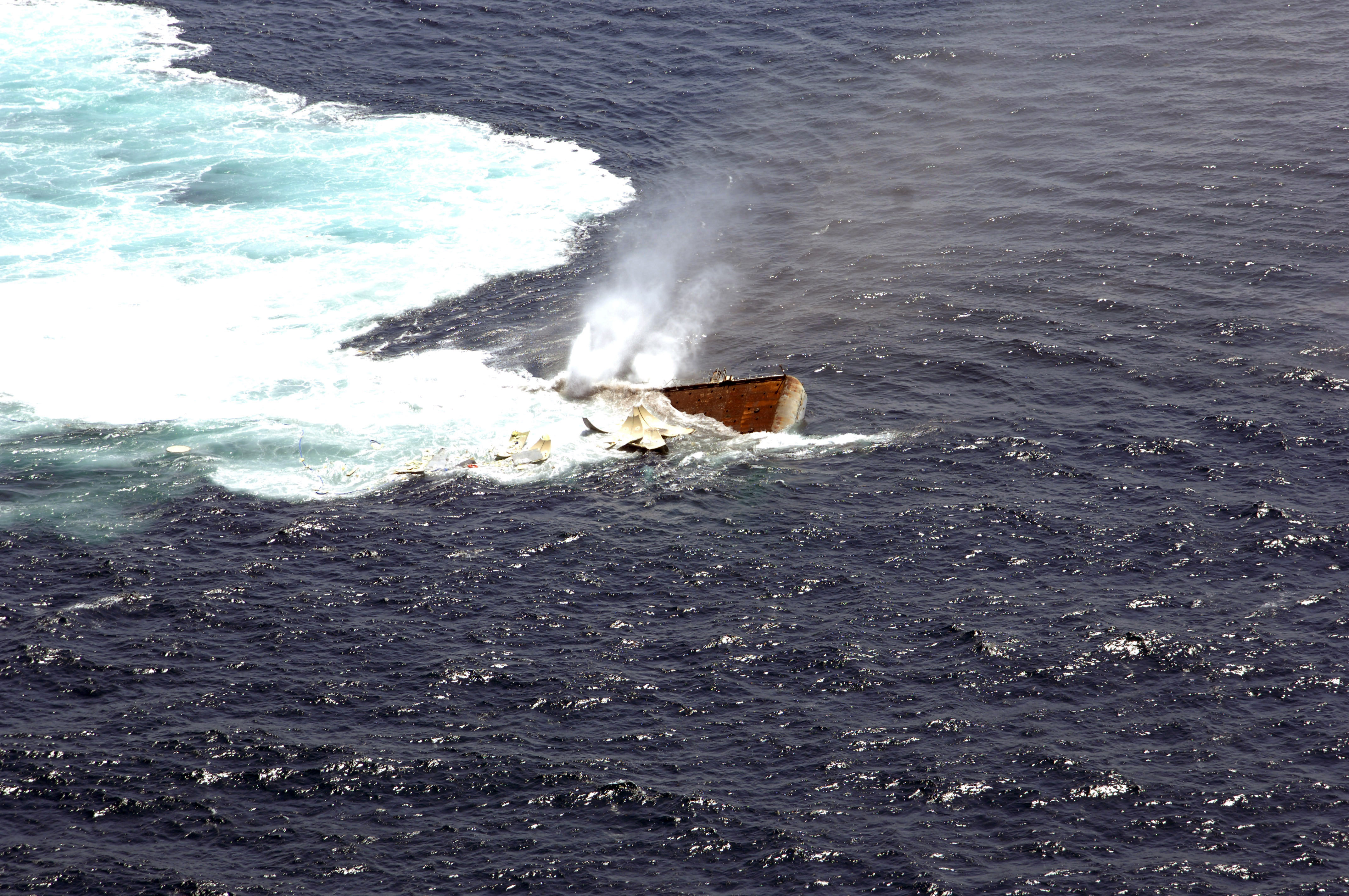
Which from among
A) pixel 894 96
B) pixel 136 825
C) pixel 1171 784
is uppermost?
pixel 894 96

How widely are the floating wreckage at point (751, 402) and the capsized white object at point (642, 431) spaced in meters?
2.59

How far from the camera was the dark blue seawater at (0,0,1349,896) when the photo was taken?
53.5 metres

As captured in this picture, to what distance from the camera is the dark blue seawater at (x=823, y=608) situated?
53.5 metres

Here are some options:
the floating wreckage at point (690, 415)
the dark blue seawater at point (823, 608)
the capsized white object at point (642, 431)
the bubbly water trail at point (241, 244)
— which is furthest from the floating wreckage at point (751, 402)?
the bubbly water trail at point (241, 244)

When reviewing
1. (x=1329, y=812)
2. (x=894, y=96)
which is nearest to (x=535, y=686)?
(x=1329, y=812)

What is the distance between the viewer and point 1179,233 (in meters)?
107

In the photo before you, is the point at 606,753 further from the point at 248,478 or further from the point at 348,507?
the point at 248,478

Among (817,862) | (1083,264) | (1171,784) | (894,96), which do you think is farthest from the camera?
(894,96)

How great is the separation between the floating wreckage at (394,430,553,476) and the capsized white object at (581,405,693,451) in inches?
170

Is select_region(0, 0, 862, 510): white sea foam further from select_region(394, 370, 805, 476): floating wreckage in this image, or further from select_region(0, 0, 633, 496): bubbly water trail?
select_region(394, 370, 805, 476): floating wreckage

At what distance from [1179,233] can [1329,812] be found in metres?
66.7

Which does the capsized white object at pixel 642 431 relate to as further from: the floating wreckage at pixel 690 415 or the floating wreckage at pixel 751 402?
the floating wreckage at pixel 751 402

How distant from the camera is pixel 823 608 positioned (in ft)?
222

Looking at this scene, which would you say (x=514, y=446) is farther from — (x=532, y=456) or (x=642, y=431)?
(x=642, y=431)
